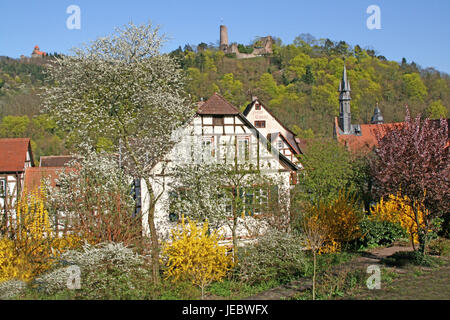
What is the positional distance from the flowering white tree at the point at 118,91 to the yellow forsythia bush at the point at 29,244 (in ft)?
9.64

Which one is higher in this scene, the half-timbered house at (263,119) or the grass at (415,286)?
the half-timbered house at (263,119)

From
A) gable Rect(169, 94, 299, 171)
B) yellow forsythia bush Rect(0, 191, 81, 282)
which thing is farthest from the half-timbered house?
yellow forsythia bush Rect(0, 191, 81, 282)

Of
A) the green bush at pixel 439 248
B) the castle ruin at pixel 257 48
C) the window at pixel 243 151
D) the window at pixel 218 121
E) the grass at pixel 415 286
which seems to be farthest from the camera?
the castle ruin at pixel 257 48

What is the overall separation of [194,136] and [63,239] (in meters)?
6.69

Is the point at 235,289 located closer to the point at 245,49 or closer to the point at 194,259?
the point at 194,259

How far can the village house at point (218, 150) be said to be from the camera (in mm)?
18159

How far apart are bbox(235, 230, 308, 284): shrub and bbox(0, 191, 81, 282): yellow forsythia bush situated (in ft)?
18.2

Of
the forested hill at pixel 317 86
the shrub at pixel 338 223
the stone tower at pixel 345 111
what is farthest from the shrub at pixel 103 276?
the stone tower at pixel 345 111

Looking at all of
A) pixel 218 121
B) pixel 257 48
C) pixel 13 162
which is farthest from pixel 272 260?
pixel 257 48

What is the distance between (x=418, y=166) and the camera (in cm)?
1260

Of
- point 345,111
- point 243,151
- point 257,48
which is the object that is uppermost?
point 257,48

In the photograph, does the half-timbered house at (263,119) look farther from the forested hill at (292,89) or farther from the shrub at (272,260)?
the shrub at (272,260)

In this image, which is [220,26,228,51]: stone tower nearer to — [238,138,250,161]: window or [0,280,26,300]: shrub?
[238,138,250,161]: window

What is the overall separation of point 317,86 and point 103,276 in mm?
84889
